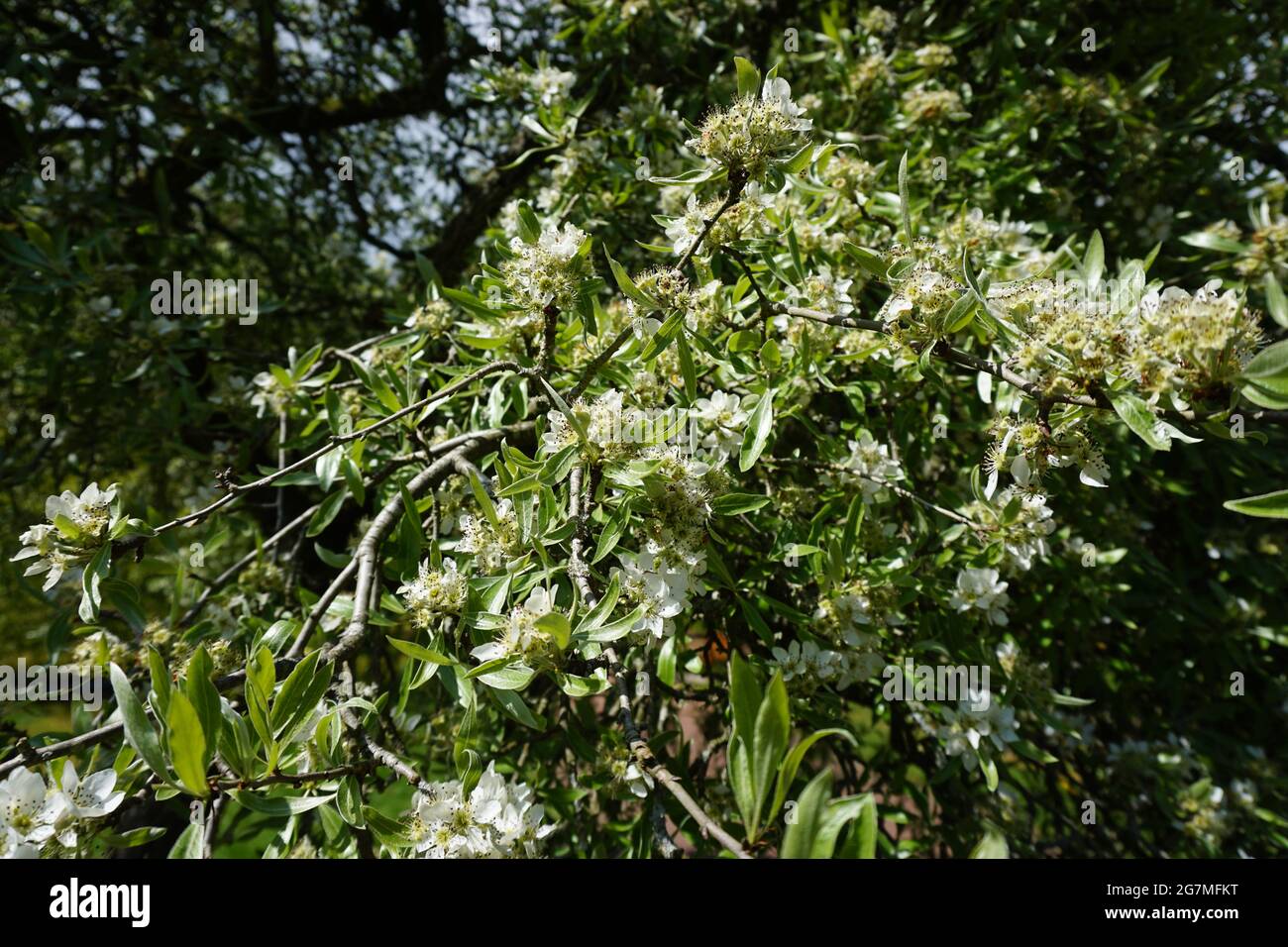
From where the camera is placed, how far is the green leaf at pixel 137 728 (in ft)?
3.92

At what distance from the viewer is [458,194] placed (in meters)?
5.04

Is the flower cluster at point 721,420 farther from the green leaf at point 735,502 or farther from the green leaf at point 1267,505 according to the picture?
the green leaf at point 1267,505

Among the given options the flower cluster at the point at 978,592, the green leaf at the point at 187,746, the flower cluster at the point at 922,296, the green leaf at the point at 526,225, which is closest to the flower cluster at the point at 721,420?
the flower cluster at the point at 922,296

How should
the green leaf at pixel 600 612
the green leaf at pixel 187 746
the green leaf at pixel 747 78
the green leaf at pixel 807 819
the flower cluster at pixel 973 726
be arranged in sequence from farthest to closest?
1. the flower cluster at pixel 973 726
2. the green leaf at pixel 747 78
3. the green leaf at pixel 600 612
4. the green leaf at pixel 187 746
5. the green leaf at pixel 807 819

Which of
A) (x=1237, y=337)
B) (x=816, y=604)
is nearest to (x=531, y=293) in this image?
(x=816, y=604)

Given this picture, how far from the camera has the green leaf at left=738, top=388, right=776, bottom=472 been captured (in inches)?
64.4

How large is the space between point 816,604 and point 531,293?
1.16 m

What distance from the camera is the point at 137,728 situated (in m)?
1.22

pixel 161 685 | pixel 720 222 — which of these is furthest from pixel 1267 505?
pixel 161 685

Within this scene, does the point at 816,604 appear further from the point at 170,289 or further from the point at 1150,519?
the point at 170,289

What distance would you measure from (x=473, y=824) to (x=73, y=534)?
1.14 m

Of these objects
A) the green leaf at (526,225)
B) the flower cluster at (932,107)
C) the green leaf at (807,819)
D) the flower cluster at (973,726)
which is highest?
the flower cluster at (932,107)

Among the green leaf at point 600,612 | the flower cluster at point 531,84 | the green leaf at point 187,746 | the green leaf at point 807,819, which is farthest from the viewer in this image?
the flower cluster at point 531,84

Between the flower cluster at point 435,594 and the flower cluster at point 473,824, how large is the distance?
1.19 ft
